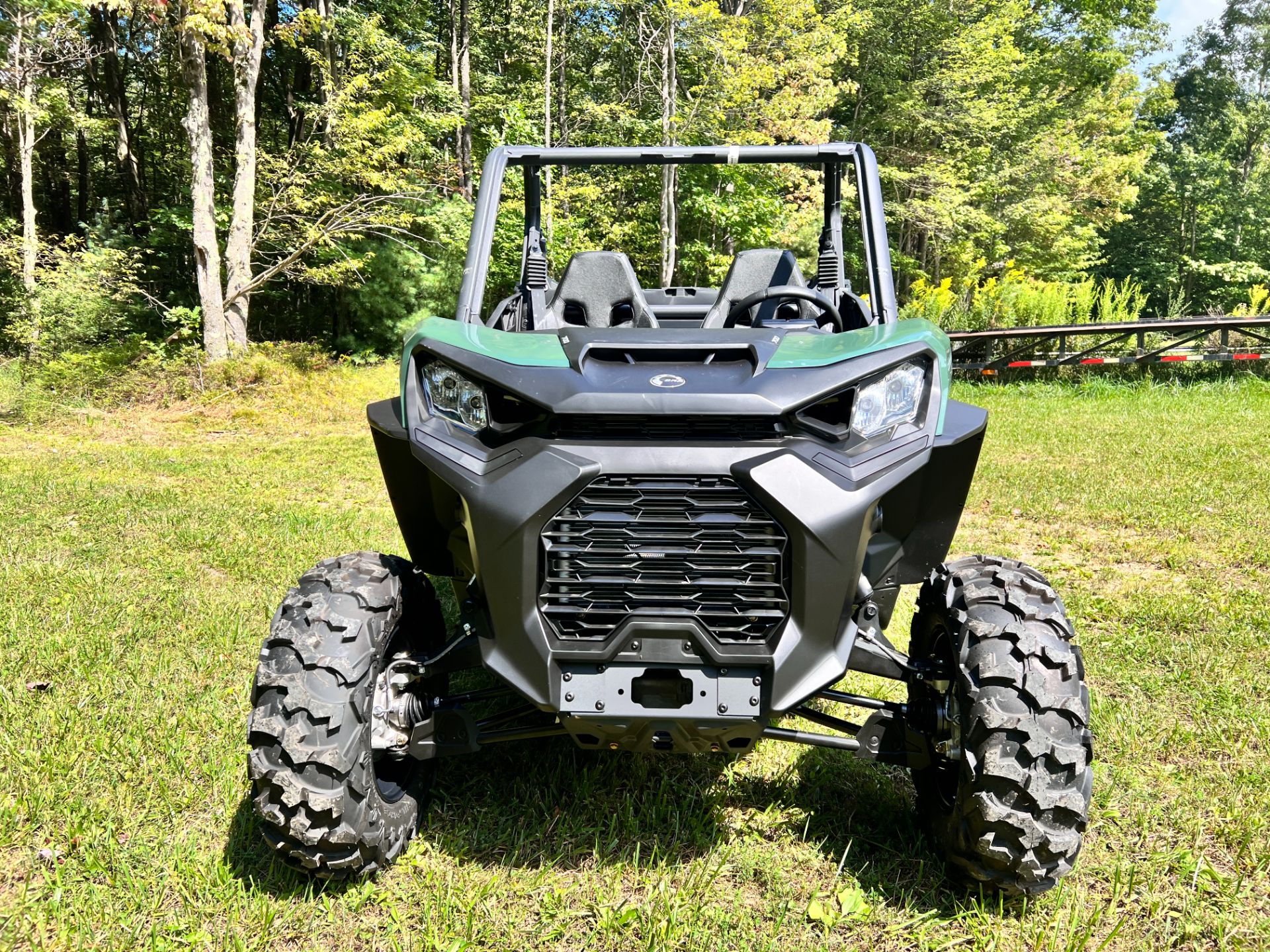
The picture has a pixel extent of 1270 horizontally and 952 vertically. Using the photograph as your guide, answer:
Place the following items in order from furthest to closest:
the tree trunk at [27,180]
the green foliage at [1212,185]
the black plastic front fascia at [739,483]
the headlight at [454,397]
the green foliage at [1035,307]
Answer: the green foliage at [1212,185] < the green foliage at [1035,307] < the tree trunk at [27,180] < the headlight at [454,397] < the black plastic front fascia at [739,483]

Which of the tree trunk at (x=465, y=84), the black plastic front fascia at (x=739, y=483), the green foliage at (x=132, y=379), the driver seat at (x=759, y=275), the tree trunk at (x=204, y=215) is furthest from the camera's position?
the tree trunk at (x=465, y=84)

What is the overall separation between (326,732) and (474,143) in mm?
23722

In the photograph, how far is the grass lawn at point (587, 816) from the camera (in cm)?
213

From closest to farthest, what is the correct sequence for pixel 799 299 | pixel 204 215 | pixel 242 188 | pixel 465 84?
pixel 799 299
pixel 204 215
pixel 242 188
pixel 465 84

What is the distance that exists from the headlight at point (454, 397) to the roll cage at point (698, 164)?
0.52 meters

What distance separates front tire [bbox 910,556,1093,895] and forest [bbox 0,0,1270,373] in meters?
12.8

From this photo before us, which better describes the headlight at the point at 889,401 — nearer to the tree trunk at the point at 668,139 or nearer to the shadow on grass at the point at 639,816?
the shadow on grass at the point at 639,816

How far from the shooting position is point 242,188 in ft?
47.2

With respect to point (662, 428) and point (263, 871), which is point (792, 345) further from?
point (263, 871)

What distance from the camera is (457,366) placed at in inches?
84.1

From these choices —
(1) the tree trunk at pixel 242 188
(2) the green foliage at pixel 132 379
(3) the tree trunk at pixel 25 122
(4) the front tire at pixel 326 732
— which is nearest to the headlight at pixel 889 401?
(4) the front tire at pixel 326 732

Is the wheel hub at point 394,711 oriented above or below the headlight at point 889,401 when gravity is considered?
below

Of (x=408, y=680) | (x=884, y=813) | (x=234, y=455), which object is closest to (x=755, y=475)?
(x=408, y=680)

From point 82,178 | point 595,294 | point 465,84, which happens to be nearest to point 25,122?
point 82,178
